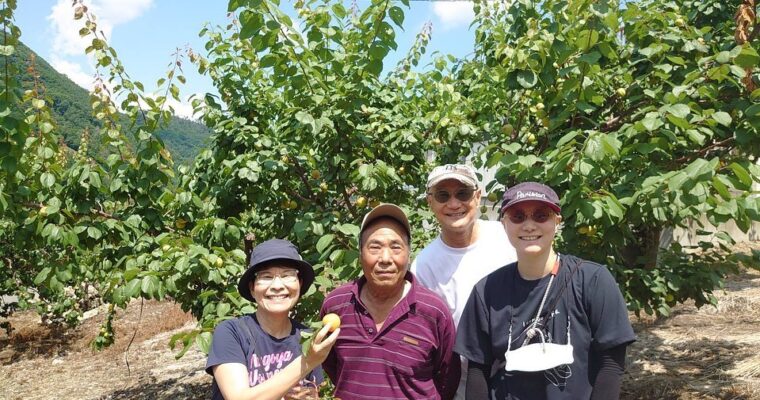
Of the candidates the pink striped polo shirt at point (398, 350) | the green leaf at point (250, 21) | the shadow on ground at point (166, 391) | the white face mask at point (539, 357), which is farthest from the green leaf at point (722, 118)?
the shadow on ground at point (166, 391)

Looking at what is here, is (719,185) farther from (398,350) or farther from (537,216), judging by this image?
Result: (398,350)

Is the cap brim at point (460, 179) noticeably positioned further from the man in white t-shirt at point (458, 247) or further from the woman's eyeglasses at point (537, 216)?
the woman's eyeglasses at point (537, 216)

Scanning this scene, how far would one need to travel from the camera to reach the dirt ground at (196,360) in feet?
15.2

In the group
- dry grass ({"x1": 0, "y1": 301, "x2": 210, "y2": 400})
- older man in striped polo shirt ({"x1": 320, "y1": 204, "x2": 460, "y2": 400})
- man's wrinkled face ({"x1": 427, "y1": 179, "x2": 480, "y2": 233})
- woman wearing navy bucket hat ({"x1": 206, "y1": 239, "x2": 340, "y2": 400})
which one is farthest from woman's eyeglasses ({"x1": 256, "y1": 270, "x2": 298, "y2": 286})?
dry grass ({"x1": 0, "y1": 301, "x2": 210, "y2": 400})

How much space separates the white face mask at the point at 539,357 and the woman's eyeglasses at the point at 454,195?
604mm

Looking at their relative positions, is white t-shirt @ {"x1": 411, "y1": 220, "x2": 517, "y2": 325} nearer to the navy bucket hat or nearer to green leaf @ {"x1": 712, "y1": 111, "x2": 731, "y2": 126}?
the navy bucket hat

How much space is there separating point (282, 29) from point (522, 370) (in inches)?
69.7

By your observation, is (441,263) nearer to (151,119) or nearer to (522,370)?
(522,370)

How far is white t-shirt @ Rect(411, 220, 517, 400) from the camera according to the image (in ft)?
6.67

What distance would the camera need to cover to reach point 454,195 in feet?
6.82

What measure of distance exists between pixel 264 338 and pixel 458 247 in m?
0.76

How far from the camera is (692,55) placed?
3.15m

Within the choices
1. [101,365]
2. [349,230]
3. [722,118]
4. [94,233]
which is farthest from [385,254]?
[101,365]

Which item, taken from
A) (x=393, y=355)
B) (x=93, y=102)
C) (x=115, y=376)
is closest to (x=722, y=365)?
(x=393, y=355)
